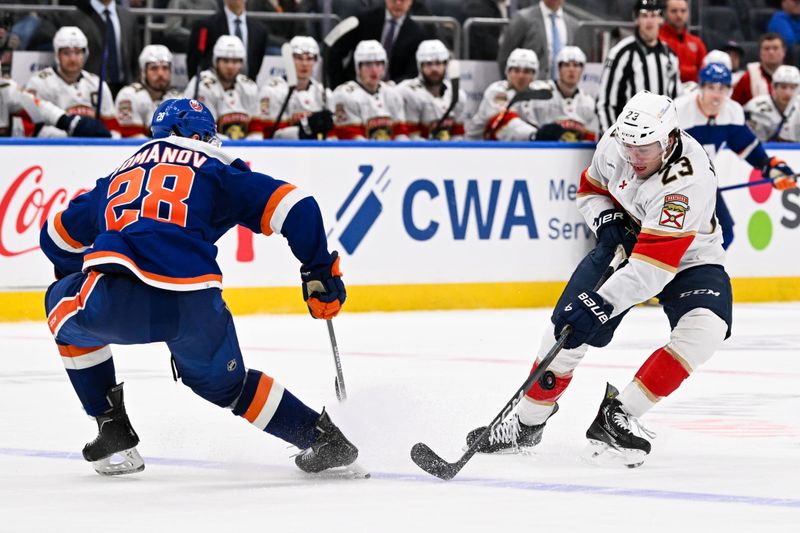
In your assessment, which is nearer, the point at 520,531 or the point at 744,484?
the point at 520,531

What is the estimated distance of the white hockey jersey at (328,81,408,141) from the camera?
37.9ft

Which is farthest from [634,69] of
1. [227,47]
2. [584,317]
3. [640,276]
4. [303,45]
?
[584,317]

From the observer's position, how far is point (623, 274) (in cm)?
480

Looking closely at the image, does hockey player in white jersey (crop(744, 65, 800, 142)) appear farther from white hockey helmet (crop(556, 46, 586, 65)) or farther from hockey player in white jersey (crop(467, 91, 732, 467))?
hockey player in white jersey (crop(467, 91, 732, 467))

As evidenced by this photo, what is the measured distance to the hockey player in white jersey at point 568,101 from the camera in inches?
474

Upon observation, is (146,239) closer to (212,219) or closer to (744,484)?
(212,219)

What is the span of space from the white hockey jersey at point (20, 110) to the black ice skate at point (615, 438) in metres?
6.01

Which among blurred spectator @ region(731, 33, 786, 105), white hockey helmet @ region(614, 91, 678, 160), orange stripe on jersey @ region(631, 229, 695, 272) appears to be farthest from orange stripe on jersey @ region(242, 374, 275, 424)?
blurred spectator @ region(731, 33, 786, 105)

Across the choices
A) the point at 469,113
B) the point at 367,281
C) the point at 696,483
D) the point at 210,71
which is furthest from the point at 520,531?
the point at 469,113

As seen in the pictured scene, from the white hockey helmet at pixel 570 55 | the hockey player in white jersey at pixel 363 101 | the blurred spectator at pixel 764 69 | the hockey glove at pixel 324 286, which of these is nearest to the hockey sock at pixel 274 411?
the hockey glove at pixel 324 286

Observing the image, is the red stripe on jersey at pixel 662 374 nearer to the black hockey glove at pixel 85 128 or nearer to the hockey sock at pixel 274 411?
the hockey sock at pixel 274 411

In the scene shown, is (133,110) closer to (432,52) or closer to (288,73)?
(288,73)

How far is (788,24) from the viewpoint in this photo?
1345 centimetres

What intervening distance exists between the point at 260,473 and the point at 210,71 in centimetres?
683
